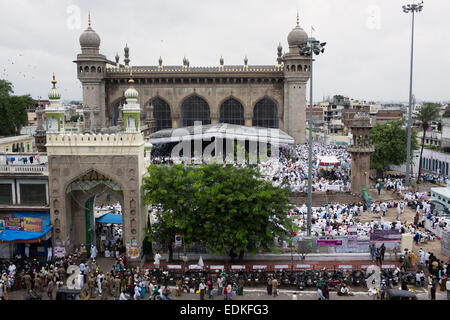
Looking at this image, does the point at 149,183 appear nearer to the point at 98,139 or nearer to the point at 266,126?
the point at 98,139

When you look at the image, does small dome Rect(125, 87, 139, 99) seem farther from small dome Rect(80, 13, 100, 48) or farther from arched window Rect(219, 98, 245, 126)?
small dome Rect(80, 13, 100, 48)

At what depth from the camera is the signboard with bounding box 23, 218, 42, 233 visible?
17516mm

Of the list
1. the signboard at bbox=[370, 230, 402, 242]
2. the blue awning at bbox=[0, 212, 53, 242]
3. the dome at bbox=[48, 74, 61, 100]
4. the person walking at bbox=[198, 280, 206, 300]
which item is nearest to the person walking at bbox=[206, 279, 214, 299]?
the person walking at bbox=[198, 280, 206, 300]

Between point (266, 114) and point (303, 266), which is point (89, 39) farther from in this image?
point (303, 266)

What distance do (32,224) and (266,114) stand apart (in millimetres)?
36467

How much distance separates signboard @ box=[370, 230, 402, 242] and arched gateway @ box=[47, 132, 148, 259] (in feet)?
34.5

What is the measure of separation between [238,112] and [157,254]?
114 ft

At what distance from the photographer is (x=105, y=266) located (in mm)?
17859

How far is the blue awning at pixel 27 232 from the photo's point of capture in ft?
56.2

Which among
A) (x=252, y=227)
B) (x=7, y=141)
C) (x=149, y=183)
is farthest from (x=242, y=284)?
(x=7, y=141)

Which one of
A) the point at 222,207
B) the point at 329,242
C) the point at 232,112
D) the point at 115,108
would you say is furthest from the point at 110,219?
the point at 115,108

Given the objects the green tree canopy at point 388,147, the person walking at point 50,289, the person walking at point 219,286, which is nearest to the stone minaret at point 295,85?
the green tree canopy at point 388,147
